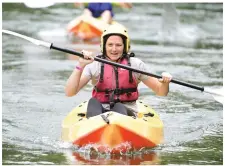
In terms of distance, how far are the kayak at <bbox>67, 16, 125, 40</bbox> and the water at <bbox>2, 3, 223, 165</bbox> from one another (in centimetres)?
30

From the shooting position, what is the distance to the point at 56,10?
17.4 m

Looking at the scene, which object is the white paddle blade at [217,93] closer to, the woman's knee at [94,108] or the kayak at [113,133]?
the kayak at [113,133]

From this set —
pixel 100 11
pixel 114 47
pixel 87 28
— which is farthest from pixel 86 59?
pixel 100 11

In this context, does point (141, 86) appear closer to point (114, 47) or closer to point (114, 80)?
point (114, 80)

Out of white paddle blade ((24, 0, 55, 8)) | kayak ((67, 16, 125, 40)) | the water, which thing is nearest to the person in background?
kayak ((67, 16, 125, 40))

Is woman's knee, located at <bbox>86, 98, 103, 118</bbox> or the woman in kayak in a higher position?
the woman in kayak

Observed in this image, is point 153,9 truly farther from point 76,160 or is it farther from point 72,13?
point 76,160

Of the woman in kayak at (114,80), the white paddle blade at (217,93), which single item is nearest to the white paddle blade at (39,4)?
the woman in kayak at (114,80)

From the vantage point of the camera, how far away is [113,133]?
19.1 ft

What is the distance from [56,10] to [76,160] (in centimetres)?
1188

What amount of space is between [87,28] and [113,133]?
7.97m

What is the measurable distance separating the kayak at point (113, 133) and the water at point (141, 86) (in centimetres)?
7

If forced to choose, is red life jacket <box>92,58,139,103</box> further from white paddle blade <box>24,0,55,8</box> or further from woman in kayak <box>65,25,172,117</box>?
white paddle blade <box>24,0,55,8</box>

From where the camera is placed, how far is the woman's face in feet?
20.9
